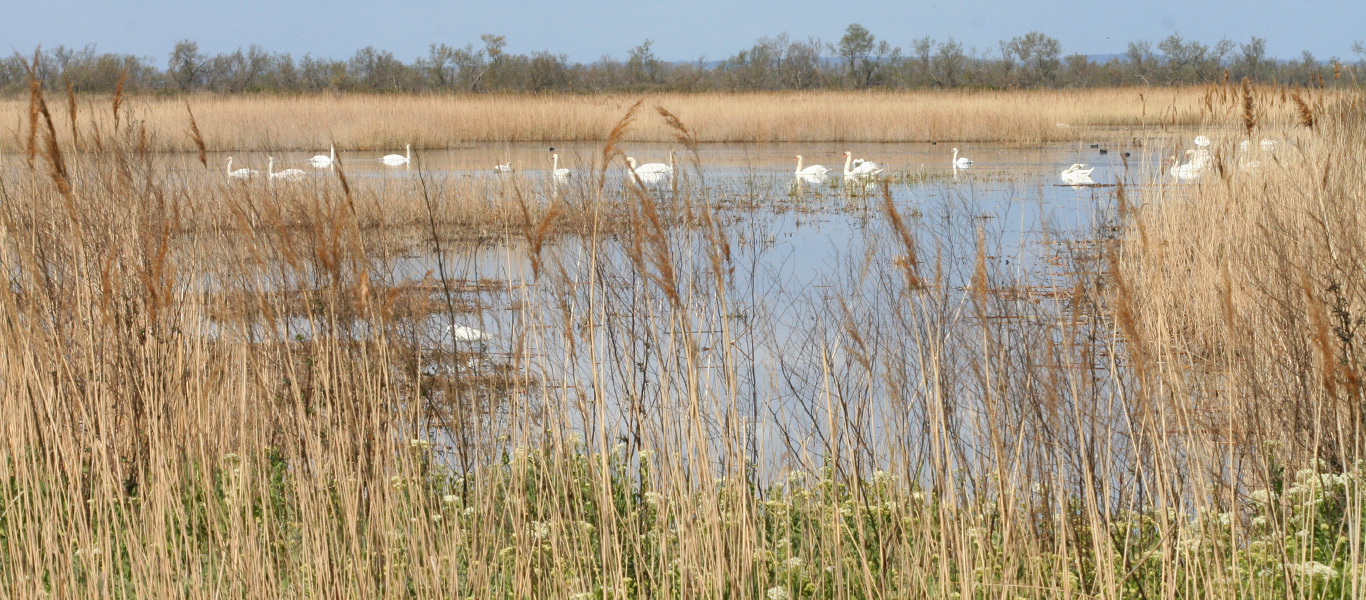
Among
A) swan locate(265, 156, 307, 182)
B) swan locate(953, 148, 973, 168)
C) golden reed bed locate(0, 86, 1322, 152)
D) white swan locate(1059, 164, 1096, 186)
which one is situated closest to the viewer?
swan locate(265, 156, 307, 182)

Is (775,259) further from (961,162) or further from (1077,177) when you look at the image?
(961,162)

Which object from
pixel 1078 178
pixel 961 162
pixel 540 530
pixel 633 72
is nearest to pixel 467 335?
pixel 540 530

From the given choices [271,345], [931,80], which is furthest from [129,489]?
[931,80]

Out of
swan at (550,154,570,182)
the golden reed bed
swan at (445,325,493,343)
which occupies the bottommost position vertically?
swan at (445,325,493,343)

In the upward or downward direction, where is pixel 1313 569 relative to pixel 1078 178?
downward

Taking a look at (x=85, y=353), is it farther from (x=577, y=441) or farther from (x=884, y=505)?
(x=884, y=505)

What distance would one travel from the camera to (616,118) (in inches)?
755

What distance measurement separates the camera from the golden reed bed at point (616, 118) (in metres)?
→ 18.6

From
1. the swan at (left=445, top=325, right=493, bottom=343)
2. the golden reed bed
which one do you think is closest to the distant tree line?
the golden reed bed

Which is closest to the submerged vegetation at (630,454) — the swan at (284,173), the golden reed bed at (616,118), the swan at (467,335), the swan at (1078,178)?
the swan at (467,335)

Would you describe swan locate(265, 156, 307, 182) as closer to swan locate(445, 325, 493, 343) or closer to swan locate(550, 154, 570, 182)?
swan locate(550, 154, 570, 182)

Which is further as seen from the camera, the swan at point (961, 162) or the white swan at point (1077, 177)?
the swan at point (961, 162)

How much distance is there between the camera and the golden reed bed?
1858cm

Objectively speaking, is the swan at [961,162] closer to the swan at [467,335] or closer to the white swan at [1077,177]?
the white swan at [1077,177]
